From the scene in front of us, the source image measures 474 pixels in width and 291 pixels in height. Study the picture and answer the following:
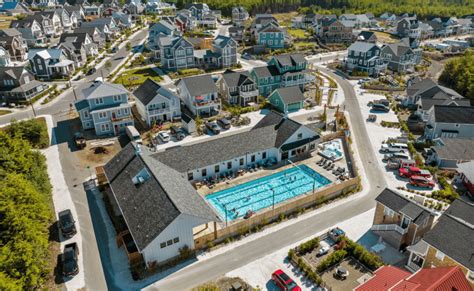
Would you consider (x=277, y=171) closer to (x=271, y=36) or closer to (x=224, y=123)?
(x=224, y=123)

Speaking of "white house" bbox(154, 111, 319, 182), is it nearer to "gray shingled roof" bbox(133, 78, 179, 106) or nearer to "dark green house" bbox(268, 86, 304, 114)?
"dark green house" bbox(268, 86, 304, 114)

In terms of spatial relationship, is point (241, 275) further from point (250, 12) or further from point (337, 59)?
point (250, 12)

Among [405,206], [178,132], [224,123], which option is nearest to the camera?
[405,206]

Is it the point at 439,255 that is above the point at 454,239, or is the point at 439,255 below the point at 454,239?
below

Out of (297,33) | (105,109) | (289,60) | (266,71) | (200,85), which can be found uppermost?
(297,33)

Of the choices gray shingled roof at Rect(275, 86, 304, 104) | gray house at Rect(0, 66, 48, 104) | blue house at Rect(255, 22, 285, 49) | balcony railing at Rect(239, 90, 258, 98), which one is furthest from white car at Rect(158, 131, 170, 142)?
blue house at Rect(255, 22, 285, 49)

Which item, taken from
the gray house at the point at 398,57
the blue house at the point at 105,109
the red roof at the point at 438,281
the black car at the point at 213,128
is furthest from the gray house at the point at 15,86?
the gray house at the point at 398,57

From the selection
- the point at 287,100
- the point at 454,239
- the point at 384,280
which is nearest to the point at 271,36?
the point at 287,100
